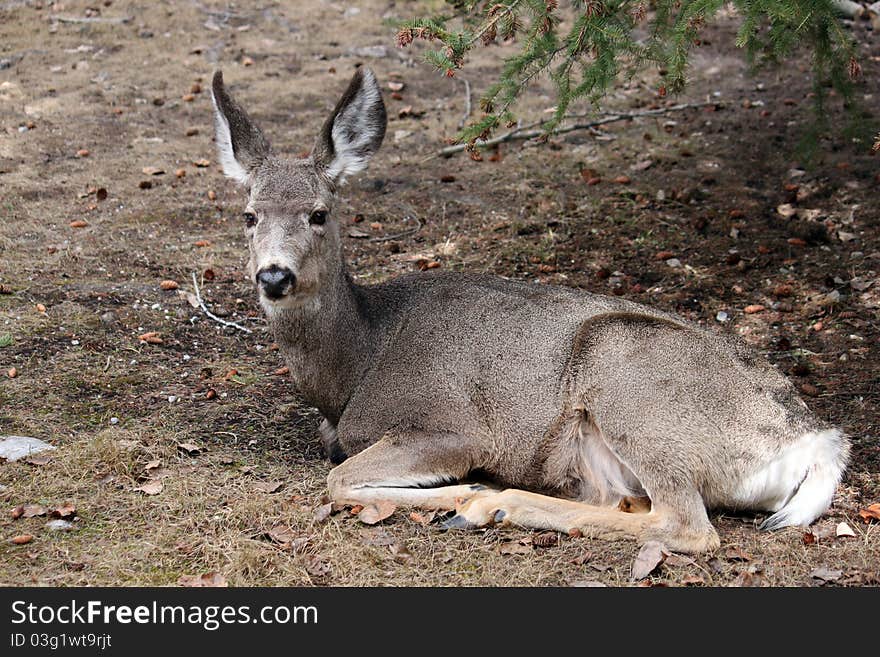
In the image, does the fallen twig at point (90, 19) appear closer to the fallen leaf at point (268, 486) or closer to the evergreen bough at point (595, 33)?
the evergreen bough at point (595, 33)

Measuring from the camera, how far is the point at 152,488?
555 cm

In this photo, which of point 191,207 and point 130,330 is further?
point 191,207

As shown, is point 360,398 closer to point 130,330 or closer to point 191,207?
point 130,330

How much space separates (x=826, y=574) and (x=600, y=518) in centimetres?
113

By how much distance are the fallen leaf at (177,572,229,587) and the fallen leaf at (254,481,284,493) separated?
0.92m

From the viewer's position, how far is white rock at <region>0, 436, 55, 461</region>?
18.9ft

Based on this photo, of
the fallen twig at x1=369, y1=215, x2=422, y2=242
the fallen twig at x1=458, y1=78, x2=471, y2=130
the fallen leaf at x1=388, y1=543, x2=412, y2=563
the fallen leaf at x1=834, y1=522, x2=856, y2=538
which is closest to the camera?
the fallen leaf at x1=388, y1=543, x2=412, y2=563

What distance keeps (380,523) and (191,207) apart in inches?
212

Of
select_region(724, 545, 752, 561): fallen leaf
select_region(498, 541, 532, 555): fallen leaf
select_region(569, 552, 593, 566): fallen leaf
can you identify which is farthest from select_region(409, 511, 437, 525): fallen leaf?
select_region(724, 545, 752, 561): fallen leaf

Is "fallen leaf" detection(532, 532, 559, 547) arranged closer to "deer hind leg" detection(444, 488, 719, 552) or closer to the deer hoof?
"deer hind leg" detection(444, 488, 719, 552)

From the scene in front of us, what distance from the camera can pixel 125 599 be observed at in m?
4.48

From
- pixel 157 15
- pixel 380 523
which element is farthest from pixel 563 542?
pixel 157 15

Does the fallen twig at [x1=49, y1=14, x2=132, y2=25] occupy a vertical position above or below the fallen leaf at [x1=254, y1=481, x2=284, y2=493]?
above

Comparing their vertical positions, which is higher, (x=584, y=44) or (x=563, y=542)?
(x=584, y=44)
